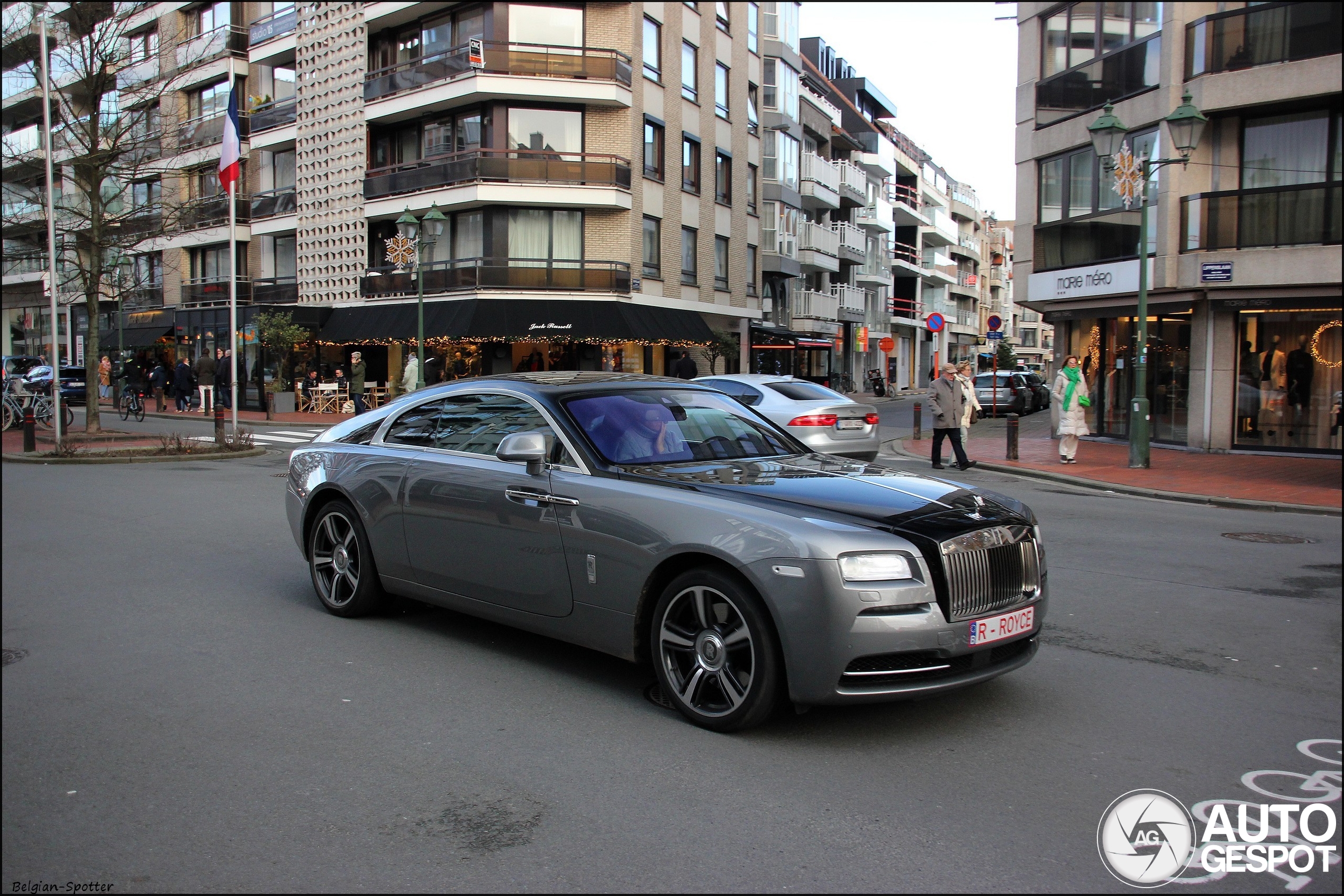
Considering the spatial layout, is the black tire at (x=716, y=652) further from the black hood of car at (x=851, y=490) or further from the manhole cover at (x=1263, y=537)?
the manhole cover at (x=1263, y=537)

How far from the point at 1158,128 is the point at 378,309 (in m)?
26.1

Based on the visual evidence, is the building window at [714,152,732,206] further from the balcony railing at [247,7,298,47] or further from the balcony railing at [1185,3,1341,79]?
the balcony railing at [1185,3,1341,79]

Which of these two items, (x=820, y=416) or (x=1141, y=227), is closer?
(x=820, y=416)

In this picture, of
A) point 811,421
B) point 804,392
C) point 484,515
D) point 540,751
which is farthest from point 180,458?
point 540,751

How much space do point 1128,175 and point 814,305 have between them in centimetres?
3372

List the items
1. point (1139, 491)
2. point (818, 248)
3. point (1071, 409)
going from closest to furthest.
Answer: point (1139, 491) → point (1071, 409) → point (818, 248)

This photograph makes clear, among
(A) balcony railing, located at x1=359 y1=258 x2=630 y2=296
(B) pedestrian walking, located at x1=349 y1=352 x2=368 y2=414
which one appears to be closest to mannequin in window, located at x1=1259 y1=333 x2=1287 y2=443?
(A) balcony railing, located at x1=359 y1=258 x2=630 y2=296

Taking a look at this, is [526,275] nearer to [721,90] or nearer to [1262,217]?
[721,90]

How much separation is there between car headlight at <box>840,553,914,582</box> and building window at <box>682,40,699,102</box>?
36519 mm

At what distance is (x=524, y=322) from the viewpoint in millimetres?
34250

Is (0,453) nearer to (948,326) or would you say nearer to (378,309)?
(378,309)

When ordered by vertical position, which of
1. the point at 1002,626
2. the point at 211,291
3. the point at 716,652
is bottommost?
the point at 716,652

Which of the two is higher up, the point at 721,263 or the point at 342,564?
the point at 721,263

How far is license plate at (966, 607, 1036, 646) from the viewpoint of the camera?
4391 millimetres
